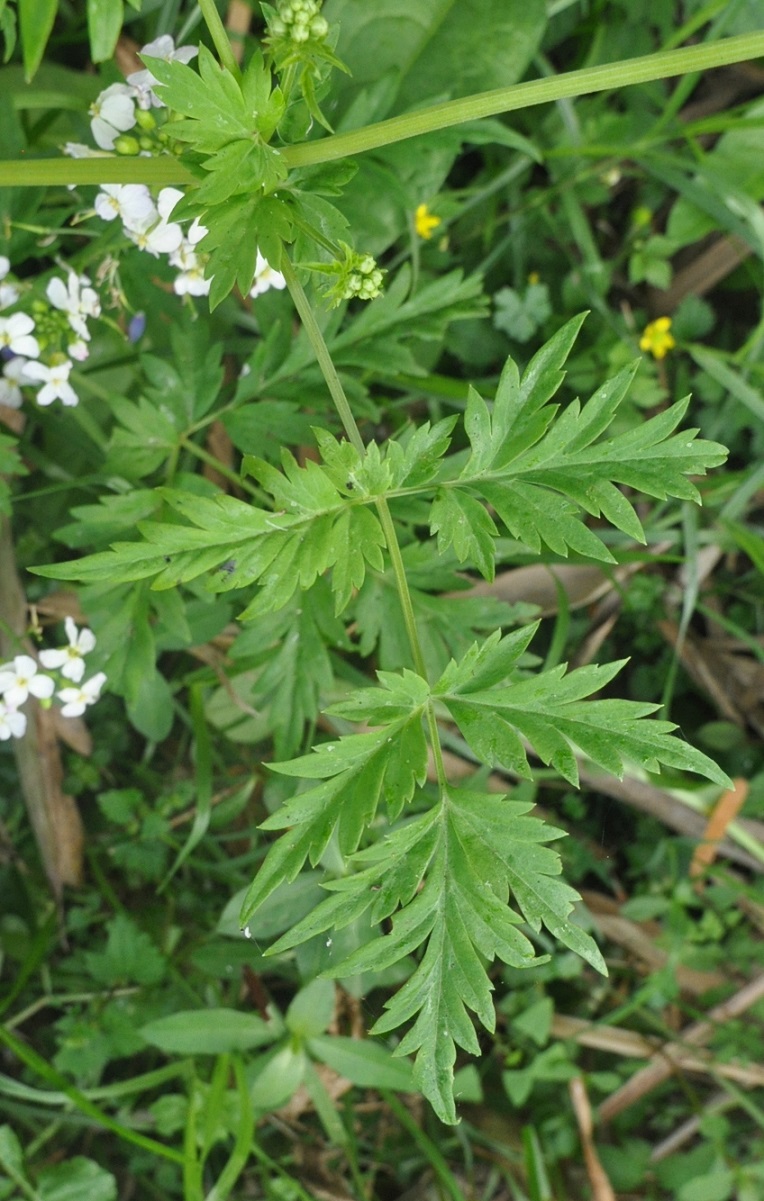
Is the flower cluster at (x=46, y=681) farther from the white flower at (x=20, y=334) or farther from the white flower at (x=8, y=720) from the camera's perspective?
the white flower at (x=20, y=334)

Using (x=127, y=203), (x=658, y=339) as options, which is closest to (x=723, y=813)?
(x=658, y=339)

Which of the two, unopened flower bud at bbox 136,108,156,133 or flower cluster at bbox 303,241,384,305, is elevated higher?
unopened flower bud at bbox 136,108,156,133

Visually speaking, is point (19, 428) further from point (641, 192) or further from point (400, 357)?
point (641, 192)

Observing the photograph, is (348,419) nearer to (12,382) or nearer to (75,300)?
(75,300)

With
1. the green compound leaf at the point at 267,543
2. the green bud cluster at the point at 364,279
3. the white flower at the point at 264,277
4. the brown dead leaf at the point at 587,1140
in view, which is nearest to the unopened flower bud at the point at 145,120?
the white flower at the point at 264,277

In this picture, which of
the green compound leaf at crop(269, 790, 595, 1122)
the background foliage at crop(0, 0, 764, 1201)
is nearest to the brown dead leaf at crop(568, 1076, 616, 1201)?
the background foliage at crop(0, 0, 764, 1201)

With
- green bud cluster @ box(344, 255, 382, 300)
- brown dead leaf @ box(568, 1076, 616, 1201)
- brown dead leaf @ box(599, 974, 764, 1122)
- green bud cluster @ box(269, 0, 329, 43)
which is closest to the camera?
green bud cluster @ box(269, 0, 329, 43)

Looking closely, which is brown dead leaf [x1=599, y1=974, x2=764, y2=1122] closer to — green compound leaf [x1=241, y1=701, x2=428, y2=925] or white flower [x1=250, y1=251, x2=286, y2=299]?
green compound leaf [x1=241, y1=701, x2=428, y2=925]
